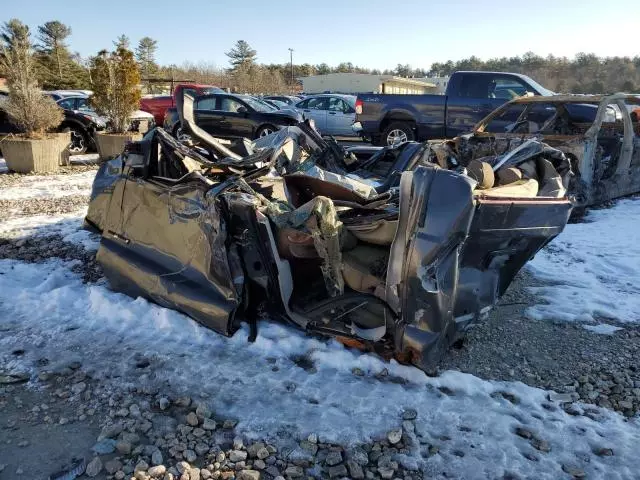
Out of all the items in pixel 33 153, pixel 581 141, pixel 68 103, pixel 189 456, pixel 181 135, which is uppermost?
pixel 68 103

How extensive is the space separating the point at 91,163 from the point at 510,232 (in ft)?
35.0

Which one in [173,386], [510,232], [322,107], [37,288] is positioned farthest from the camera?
[322,107]

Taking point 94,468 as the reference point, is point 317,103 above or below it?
above

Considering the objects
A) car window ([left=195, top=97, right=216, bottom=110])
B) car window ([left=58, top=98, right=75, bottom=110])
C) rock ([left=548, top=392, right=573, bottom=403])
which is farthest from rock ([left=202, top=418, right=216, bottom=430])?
car window ([left=58, top=98, right=75, bottom=110])

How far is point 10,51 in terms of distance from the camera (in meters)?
10.1

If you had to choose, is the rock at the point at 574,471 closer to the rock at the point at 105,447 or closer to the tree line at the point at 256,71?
the rock at the point at 105,447

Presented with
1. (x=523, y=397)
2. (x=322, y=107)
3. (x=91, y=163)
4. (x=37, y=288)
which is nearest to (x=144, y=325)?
(x=37, y=288)

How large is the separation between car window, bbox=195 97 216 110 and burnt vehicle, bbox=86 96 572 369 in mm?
9990

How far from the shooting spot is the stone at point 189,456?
2375 mm

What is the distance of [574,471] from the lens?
2.28m

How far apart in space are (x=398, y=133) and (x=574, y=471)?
10404 millimetres

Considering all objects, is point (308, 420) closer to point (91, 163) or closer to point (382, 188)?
point (382, 188)

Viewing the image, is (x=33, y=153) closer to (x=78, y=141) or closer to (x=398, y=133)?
(x=78, y=141)

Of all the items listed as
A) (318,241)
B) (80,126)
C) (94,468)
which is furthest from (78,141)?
(94,468)
